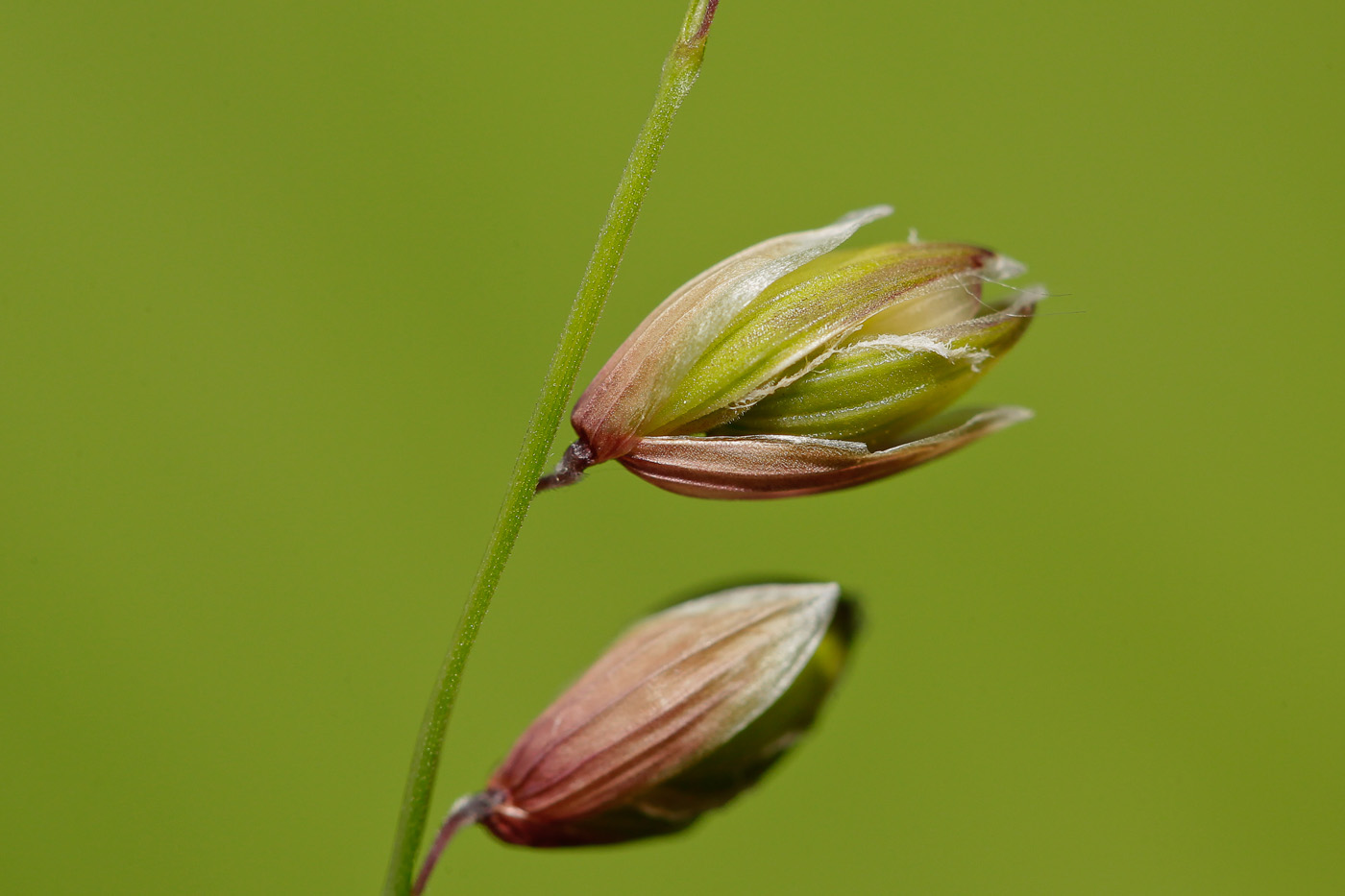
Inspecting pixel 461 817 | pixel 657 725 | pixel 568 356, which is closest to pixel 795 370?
pixel 568 356

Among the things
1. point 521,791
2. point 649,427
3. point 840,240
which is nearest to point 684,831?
point 521,791

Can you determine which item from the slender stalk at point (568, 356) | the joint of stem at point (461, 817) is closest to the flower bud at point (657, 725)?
the joint of stem at point (461, 817)

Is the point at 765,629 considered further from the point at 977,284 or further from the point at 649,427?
the point at 977,284

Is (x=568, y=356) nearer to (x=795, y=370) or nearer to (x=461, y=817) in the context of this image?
(x=795, y=370)

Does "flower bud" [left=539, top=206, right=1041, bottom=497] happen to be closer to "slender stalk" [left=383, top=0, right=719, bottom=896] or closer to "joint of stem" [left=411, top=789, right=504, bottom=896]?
"slender stalk" [left=383, top=0, right=719, bottom=896]

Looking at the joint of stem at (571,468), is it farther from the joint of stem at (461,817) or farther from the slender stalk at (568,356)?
the joint of stem at (461,817)

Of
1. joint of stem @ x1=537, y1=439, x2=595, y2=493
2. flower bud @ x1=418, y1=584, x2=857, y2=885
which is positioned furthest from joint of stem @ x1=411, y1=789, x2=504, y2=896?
joint of stem @ x1=537, y1=439, x2=595, y2=493

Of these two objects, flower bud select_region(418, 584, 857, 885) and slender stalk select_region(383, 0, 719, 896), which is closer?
slender stalk select_region(383, 0, 719, 896)
